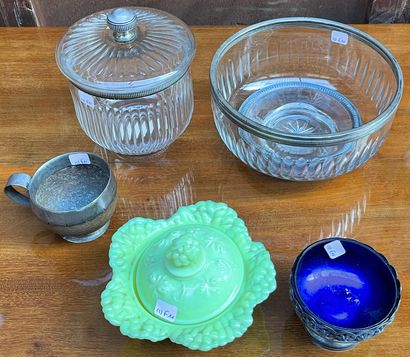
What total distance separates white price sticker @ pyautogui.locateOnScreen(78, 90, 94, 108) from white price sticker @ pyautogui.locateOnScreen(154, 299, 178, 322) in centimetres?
30

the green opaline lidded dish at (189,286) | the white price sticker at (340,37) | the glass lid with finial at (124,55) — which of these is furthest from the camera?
the white price sticker at (340,37)

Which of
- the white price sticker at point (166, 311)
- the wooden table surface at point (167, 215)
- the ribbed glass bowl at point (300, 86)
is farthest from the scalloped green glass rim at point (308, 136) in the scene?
the white price sticker at point (166, 311)

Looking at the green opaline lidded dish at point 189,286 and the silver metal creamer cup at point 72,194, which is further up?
the silver metal creamer cup at point 72,194

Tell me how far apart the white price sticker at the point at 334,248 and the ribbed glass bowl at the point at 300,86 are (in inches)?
4.7

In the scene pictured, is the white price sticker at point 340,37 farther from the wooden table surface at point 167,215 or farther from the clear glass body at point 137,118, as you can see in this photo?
the clear glass body at point 137,118

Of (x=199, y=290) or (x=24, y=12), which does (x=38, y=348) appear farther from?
(x=24, y=12)

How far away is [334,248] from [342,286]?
0.05 meters

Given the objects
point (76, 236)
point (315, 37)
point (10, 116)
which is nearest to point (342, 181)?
point (315, 37)

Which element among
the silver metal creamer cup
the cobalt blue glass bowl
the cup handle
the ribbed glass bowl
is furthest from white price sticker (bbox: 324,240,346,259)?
the cup handle

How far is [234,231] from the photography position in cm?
65

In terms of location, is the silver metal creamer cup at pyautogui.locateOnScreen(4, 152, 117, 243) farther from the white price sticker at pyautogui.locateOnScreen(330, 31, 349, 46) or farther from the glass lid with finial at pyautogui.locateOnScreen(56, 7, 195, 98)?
the white price sticker at pyautogui.locateOnScreen(330, 31, 349, 46)

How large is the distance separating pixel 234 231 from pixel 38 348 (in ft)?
0.87

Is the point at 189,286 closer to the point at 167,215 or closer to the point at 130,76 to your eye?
the point at 167,215

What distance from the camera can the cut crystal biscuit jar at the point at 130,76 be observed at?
27.5 inches
